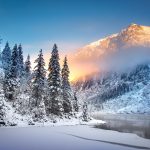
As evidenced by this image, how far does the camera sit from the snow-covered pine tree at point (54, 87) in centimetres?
7200

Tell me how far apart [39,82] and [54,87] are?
4.29 metres

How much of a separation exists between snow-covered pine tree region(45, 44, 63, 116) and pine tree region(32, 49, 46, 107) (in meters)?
2.71

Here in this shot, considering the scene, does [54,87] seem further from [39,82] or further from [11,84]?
[11,84]

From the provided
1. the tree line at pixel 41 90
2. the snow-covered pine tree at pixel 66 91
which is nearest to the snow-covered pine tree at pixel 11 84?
the tree line at pixel 41 90

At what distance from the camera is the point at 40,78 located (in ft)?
234

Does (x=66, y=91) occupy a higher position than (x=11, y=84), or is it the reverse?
(x=11, y=84)

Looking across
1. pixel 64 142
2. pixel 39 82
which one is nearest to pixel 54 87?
pixel 39 82

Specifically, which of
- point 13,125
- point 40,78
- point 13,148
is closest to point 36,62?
point 40,78

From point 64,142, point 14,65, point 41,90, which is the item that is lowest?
point 64,142

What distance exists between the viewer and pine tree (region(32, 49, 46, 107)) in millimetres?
68500

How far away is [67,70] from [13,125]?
1218 inches

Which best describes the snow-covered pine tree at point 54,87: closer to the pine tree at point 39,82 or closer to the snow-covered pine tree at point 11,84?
the pine tree at point 39,82

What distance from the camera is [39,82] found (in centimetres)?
7094

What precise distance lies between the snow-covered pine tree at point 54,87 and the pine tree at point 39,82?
2.71 meters
